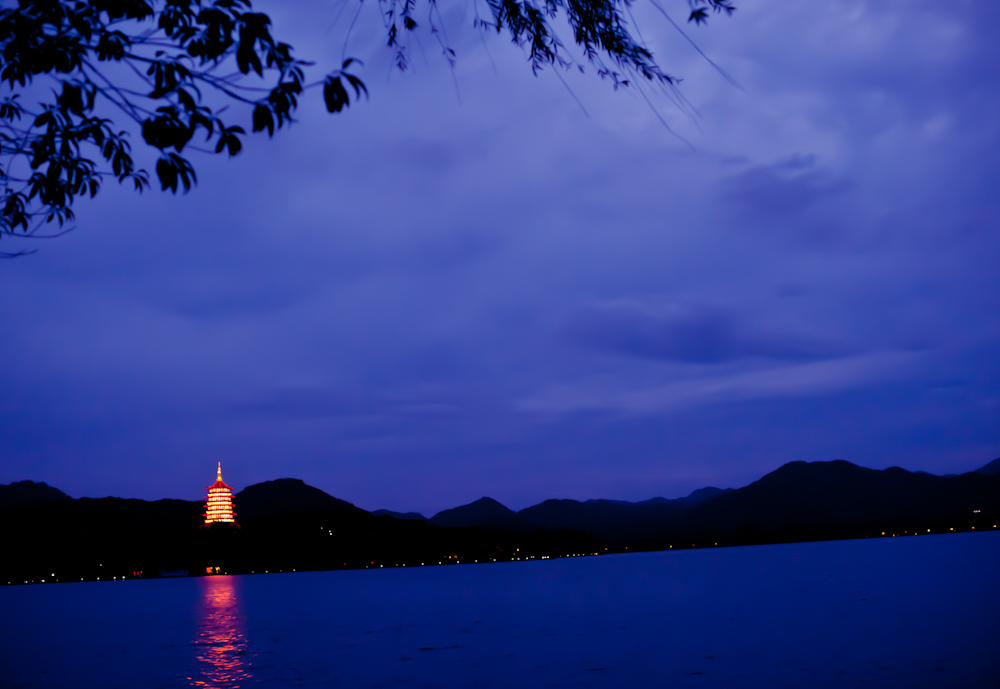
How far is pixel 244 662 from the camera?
5344 cm

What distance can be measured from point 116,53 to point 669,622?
68740 mm

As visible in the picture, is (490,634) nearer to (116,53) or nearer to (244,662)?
(244,662)

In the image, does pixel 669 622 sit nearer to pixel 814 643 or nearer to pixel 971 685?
pixel 814 643

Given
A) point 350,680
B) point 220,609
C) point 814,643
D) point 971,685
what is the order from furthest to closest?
point 220,609 < point 814,643 < point 350,680 < point 971,685

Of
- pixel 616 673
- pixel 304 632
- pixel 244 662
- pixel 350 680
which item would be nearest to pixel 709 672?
pixel 616 673

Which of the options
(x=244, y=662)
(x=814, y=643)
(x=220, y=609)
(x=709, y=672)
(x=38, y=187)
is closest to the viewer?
(x=38, y=187)

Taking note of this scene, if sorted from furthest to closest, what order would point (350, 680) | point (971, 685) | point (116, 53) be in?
point (350, 680) < point (971, 685) < point (116, 53)

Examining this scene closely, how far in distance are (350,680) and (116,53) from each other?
133 feet

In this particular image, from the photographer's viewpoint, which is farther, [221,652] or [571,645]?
[221,652]

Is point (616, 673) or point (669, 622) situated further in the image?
point (669, 622)

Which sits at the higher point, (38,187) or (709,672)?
(38,187)

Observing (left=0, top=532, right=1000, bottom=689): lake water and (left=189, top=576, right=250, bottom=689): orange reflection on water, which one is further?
(left=189, top=576, right=250, bottom=689): orange reflection on water

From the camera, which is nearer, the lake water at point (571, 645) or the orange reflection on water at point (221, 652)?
the lake water at point (571, 645)

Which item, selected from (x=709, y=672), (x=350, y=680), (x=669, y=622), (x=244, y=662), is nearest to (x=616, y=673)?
(x=709, y=672)
